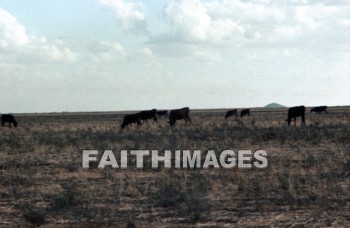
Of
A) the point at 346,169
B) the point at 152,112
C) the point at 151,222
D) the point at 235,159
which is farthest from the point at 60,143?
→ the point at 152,112

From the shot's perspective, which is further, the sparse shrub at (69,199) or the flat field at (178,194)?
the sparse shrub at (69,199)

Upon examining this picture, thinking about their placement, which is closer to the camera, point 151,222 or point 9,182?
point 151,222

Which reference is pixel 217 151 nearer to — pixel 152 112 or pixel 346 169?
pixel 346 169

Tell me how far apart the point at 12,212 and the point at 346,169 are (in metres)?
7.61

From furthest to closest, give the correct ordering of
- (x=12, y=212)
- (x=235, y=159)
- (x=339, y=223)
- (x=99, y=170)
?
1. (x=235, y=159)
2. (x=99, y=170)
3. (x=12, y=212)
4. (x=339, y=223)

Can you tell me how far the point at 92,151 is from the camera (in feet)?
59.9

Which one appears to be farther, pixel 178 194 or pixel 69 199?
pixel 178 194

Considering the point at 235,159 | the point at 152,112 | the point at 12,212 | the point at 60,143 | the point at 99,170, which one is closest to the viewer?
the point at 12,212

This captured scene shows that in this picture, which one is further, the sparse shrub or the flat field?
the sparse shrub

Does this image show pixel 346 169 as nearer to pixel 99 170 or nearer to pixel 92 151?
pixel 99 170

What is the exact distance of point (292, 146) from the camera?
19.1 meters

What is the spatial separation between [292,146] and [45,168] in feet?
29.3

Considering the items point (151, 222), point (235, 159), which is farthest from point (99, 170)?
point (151, 222)

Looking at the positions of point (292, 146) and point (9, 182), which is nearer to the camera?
point (9, 182)
